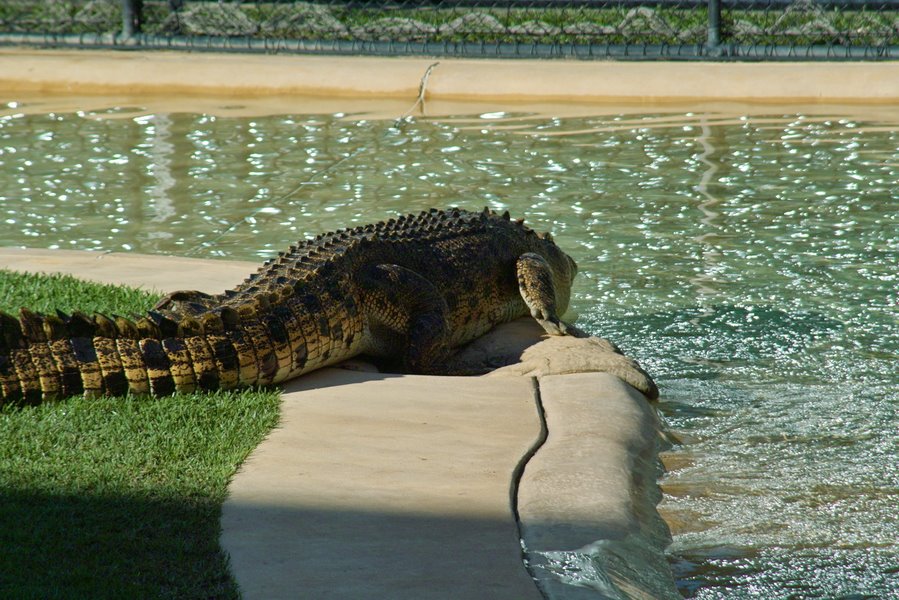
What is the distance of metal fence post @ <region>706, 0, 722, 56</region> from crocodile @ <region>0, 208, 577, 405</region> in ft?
20.4

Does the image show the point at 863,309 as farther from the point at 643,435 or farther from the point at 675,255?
the point at 643,435

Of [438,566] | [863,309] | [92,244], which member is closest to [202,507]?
[438,566]

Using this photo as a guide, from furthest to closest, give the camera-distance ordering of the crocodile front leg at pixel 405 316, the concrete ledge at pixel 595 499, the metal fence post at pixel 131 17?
the metal fence post at pixel 131 17
the crocodile front leg at pixel 405 316
the concrete ledge at pixel 595 499

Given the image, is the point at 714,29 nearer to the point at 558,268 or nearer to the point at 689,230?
the point at 689,230

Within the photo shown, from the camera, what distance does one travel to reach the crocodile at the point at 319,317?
168 inches

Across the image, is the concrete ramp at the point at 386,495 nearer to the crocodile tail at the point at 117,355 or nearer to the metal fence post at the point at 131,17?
the crocodile tail at the point at 117,355

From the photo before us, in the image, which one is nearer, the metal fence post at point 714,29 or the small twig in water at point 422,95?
the small twig in water at point 422,95

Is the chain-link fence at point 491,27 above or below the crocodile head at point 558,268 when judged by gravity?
above

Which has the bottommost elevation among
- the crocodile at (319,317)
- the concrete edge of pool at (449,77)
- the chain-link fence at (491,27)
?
the crocodile at (319,317)

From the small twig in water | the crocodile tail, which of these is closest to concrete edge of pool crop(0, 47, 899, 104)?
the small twig in water

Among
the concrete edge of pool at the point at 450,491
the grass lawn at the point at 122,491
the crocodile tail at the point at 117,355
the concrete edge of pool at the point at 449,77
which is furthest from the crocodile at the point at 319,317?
the concrete edge of pool at the point at 449,77

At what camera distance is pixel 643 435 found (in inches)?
172

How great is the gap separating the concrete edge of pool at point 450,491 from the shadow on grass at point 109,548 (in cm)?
9

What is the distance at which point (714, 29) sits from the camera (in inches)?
468
